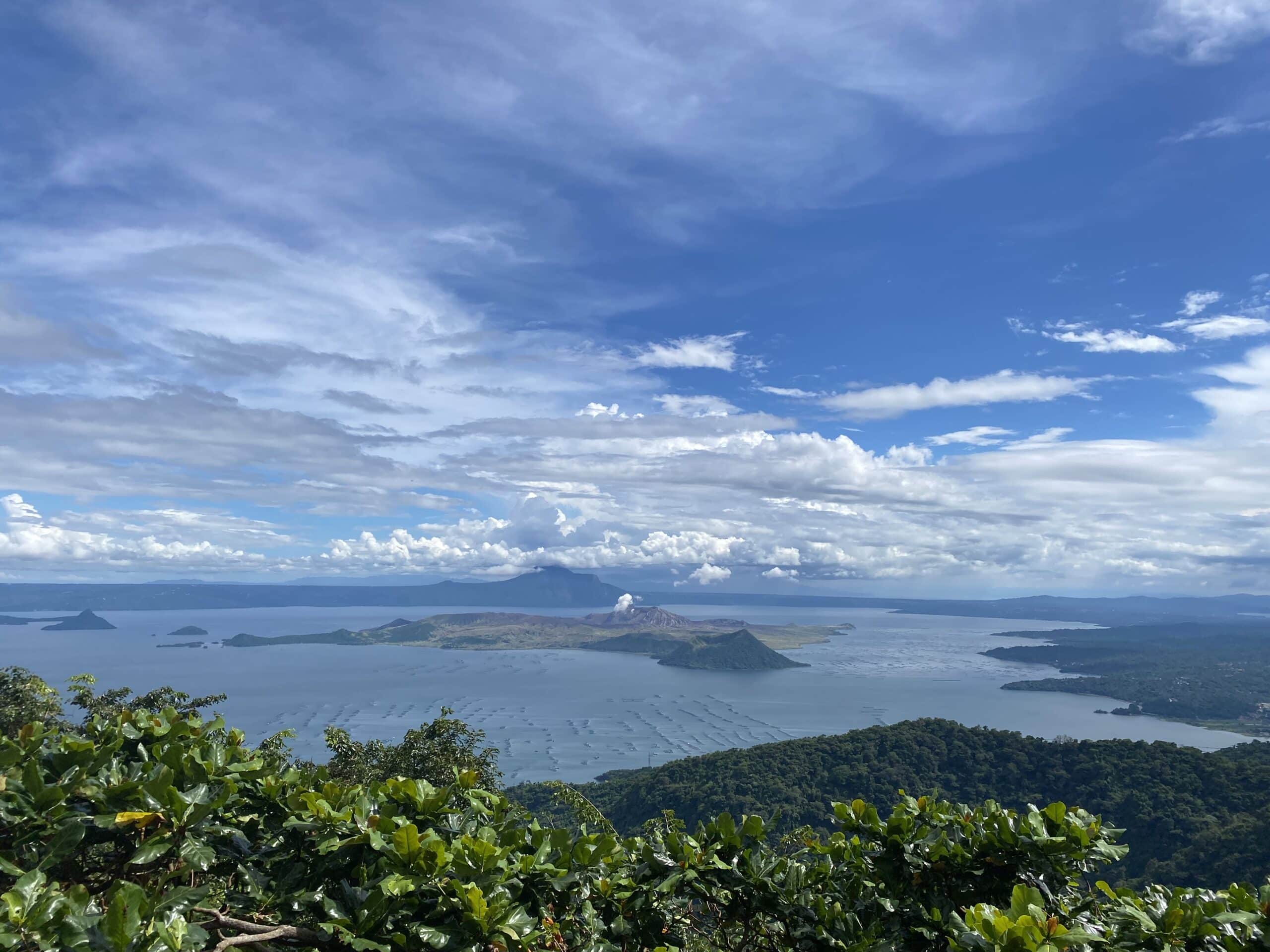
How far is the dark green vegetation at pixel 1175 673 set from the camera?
11131 centimetres

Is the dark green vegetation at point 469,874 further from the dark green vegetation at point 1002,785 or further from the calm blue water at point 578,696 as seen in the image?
the calm blue water at point 578,696

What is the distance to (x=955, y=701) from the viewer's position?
4776 inches

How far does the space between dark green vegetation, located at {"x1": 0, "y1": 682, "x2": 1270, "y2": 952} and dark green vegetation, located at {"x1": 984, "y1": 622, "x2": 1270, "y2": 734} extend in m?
128

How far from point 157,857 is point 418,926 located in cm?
107

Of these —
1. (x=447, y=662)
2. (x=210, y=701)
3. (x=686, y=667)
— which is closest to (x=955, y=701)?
(x=686, y=667)

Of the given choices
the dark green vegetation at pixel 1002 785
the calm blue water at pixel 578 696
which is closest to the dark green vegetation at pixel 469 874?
the dark green vegetation at pixel 1002 785

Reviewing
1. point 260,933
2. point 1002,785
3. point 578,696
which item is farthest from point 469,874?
point 578,696

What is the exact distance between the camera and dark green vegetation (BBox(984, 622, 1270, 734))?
111312 mm

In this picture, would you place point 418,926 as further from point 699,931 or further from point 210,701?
point 210,701

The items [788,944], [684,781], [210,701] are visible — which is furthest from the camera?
[684,781]

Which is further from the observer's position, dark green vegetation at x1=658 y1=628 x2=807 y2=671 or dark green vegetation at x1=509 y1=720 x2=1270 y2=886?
dark green vegetation at x1=658 y1=628 x2=807 y2=671

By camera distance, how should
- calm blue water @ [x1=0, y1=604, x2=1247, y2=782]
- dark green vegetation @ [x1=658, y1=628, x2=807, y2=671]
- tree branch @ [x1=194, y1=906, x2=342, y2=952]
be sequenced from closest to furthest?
tree branch @ [x1=194, y1=906, x2=342, y2=952] < calm blue water @ [x1=0, y1=604, x2=1247, y2=782] < dark green vegetation @ [x1=658, y1=628, x2=807, y2=671]

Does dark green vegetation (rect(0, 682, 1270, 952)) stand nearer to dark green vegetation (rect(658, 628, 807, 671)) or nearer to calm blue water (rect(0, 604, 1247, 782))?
calm blue water (rect(0, 604, 1247, 782))

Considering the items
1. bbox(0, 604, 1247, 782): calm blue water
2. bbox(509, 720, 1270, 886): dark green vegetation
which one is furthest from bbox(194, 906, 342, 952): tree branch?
bbox(0, 604, 1247, 782): calm blue water
